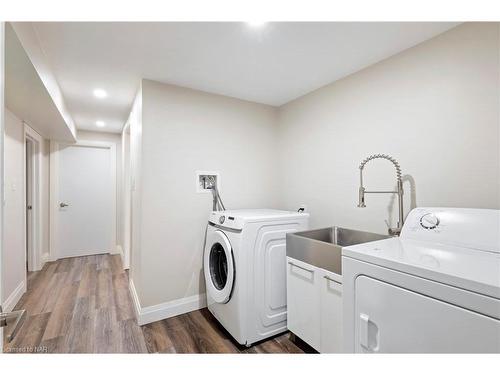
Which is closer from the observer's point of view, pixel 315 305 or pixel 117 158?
pixel 315 305

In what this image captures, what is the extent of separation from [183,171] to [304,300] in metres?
1.55

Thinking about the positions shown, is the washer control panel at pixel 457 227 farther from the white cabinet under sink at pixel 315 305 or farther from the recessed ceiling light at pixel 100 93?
the recessed ceiling light at pixel 100 93

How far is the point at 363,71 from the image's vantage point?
2037mm

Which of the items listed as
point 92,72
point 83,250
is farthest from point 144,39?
point 83,250

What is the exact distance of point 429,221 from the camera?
4.53ft

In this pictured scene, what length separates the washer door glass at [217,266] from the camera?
1.96 meters

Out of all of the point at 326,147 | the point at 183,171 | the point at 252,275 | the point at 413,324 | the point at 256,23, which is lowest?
the point at 252,275

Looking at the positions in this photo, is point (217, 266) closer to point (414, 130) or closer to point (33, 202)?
point (414, 130)

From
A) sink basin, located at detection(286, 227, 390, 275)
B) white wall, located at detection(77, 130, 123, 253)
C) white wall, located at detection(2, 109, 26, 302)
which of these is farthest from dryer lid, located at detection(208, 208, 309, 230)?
white wall, located at detection(77, 130, 123, 253)

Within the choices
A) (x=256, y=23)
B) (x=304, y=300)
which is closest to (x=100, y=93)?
(x=256, y=23)

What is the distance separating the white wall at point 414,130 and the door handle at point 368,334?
0.98m

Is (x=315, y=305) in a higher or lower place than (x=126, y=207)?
lower

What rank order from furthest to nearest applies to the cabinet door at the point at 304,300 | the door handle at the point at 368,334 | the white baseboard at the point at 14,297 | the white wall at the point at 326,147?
the white baseboard at the point at 14,297 < the cabinet door at the point at 304,300 < the white wall at the point at 326,147 < the door handle at the point at 368,334

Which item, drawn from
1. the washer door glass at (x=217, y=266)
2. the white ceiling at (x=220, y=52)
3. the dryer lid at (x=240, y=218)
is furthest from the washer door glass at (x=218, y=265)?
the white ceiling at (x=220, y=52)
